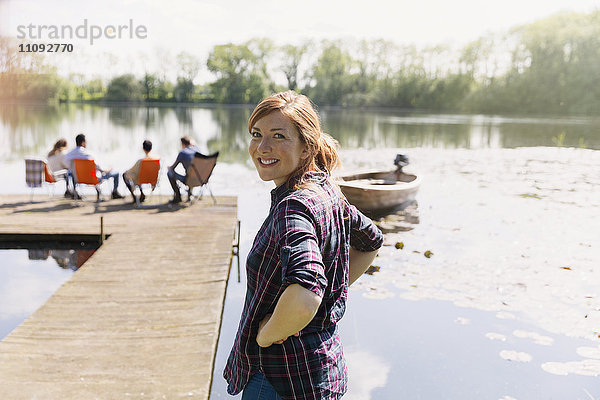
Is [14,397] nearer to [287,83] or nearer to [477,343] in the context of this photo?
[477,343]

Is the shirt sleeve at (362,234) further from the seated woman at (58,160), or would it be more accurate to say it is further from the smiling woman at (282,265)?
the seated woman at (58,160)

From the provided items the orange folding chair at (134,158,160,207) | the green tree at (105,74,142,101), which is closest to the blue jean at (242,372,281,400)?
the orange folding chair at (134,158,160,207)

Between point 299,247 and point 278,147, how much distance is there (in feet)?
1.16

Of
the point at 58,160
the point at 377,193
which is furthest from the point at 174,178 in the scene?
the point at 377,193

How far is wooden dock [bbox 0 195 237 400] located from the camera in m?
3.15

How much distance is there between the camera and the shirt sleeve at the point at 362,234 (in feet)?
5.61

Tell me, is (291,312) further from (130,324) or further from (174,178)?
(174,178)

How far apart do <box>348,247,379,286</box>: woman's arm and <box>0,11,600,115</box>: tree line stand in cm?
5512

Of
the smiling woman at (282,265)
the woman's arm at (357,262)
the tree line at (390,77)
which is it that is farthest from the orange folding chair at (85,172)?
the tree line at (390,77)

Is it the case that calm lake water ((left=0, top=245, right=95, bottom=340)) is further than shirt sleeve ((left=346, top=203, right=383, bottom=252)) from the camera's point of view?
Yes

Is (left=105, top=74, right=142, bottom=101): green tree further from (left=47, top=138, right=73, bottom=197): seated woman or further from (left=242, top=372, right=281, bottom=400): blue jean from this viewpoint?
(left=242, top=372, right=281, bottom=400): blue jean

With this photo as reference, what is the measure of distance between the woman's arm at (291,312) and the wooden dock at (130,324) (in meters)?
1.99

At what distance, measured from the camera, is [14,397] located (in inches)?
116

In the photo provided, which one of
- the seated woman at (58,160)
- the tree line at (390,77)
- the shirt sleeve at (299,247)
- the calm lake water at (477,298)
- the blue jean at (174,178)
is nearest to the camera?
the shirt sleeve at (299,247)
